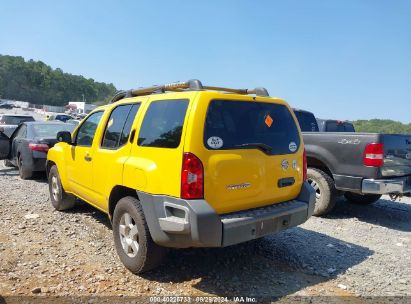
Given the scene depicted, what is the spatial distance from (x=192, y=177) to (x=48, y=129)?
277 inches

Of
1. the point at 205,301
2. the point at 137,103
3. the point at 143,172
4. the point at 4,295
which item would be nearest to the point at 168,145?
the point at 143,172

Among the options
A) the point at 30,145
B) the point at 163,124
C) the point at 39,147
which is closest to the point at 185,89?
the point at 163,124

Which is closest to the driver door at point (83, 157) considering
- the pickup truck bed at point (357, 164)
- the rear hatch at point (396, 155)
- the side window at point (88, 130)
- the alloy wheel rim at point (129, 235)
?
the side window at point (88, 130)

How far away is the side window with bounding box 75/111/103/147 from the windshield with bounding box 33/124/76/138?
12.5 ft

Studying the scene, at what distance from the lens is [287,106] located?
4285 millimetres

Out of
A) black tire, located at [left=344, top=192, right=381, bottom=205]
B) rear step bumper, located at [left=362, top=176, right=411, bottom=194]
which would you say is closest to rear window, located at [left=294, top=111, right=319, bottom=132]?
black tire, located at [left=344, top=192, right=381, bottom=205]

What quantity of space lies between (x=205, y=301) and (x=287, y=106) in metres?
2.38

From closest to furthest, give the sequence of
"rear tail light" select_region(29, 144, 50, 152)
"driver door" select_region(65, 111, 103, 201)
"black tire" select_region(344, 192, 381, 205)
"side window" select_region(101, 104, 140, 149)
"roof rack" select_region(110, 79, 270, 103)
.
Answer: "roof rack" select_region(110, 79, 270, 103), "side window" select_region(101, 104, 140, 149), "driver door" select_region(65, 111, 103, 201), "black tire" select_region(344, 192, 381, 205), "rear tail light" select_region(29, 144, 50, 152)

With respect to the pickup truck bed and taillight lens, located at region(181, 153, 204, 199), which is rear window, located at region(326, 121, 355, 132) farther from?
taillight lens, located at region(181, 153, 204, 199)

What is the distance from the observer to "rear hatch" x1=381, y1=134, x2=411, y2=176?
567 cm

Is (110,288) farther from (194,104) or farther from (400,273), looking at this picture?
(400,273)

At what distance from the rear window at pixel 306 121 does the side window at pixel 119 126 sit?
492cm

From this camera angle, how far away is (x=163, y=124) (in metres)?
3.60

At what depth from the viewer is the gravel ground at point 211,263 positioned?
362cm
